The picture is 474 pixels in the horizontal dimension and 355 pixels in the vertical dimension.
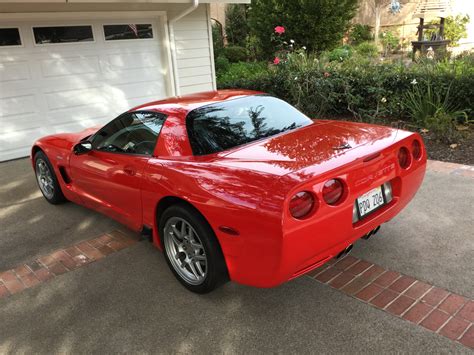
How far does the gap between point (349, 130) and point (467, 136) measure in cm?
385

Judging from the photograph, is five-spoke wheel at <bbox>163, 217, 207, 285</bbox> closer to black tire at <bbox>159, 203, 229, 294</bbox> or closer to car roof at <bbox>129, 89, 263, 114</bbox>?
black tire at <bbox>159, 203, 229, 294</bbox>

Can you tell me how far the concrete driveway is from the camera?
2.58 metres

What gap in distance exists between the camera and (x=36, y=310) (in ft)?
10.2

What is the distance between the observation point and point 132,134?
3.70 metres

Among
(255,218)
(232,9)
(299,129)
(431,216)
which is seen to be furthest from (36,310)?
(232,9)

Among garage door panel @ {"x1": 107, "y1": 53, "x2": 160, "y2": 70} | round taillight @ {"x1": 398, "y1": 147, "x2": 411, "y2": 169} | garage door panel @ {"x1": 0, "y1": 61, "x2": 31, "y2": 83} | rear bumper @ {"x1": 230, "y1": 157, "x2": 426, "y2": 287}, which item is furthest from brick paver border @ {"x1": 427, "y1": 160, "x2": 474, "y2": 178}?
garage door panel @ {"x1": 0, "y1": 61, "x2": 31, "y2": 83}

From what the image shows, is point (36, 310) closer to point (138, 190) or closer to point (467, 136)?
point (138, 190)

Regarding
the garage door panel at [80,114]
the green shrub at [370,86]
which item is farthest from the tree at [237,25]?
the garage door panel at [80,114]

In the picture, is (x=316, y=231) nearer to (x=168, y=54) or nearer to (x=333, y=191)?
(x=333, y=191)

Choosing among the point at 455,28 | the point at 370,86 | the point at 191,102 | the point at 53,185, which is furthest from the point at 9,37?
the point at 455,28

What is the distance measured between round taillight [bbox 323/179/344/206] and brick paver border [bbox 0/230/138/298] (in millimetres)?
2188

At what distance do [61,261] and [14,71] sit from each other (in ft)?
17.0

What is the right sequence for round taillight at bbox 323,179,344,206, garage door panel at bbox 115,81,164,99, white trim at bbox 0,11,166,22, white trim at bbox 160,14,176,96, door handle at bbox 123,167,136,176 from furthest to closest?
white trim at bbox 160,14,176,96 < garage door panel at bbox 115,81,164,99 < white trim at bbox 0,11,166,22 < door handle at bbox 123,167,136,176 < round taillight at bbox 323,179,344,206

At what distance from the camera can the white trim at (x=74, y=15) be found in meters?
7.34
